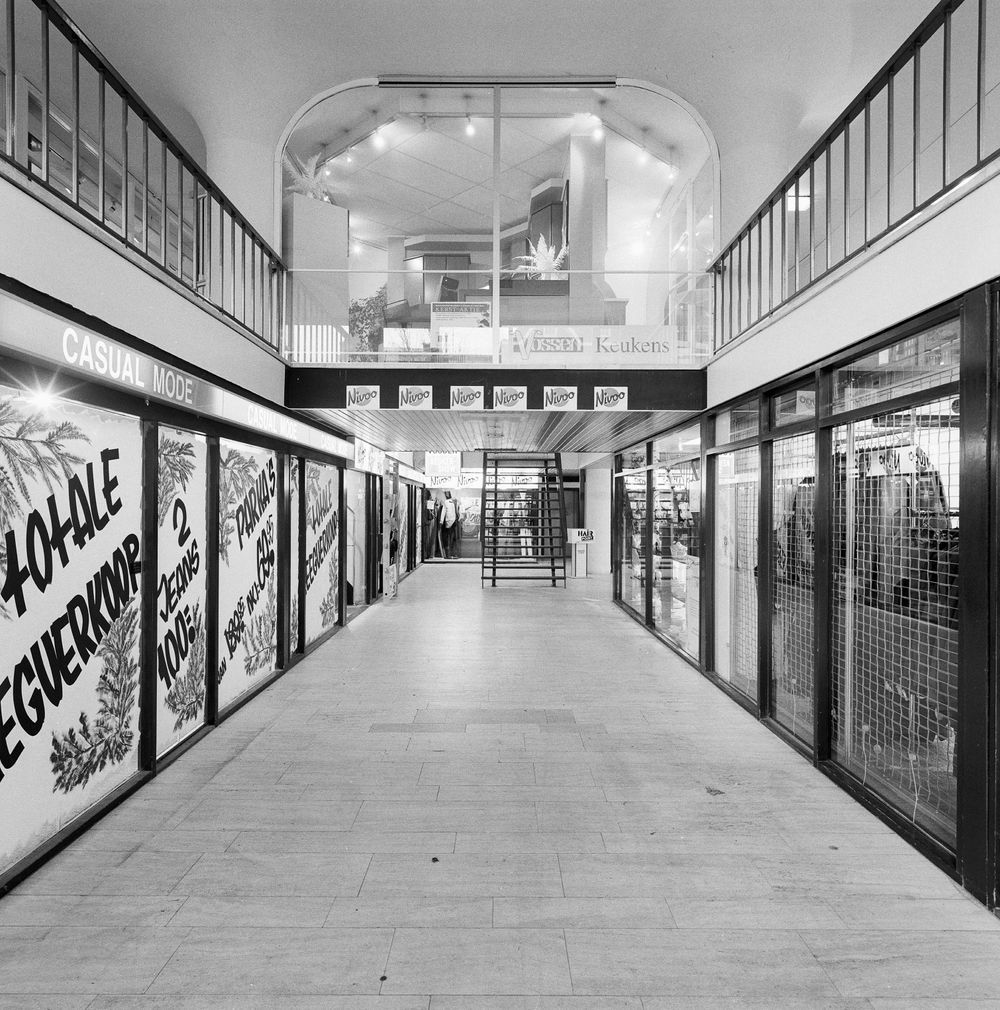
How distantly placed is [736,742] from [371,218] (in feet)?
32.6

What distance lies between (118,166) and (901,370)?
310 inches

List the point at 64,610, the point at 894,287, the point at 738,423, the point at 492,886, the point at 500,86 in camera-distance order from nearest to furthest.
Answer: the point at 492,886, the point at 64,610, the point at 894,287, the point at 738,423, the point at 500,86

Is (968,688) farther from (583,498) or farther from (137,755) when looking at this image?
(583,498)

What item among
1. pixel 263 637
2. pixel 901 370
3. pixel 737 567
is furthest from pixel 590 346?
pixel 263 637

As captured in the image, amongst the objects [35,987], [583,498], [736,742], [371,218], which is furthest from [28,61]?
[583,498]

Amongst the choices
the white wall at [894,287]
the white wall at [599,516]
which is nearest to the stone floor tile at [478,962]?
the white wall at [894,287]

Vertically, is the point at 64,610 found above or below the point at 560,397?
below

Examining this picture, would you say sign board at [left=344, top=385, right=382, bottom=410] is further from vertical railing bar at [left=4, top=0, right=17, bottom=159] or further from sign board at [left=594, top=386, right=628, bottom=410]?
vertical railing bar at [left=4, top=0, right=17, bottom=159]

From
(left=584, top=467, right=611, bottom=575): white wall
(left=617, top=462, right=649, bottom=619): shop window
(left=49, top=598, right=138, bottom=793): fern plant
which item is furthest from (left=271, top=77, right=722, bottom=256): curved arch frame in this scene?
(left=584, top=467, right=611, bottom=575): white wall

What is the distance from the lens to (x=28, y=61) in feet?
20.7

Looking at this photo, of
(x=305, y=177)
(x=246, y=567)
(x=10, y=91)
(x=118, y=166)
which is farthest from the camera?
(x=118, y=166)

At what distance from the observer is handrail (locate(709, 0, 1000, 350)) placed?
3201 millimetres

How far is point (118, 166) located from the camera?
7.36 m

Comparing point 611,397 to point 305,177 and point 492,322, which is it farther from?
point 305,177
